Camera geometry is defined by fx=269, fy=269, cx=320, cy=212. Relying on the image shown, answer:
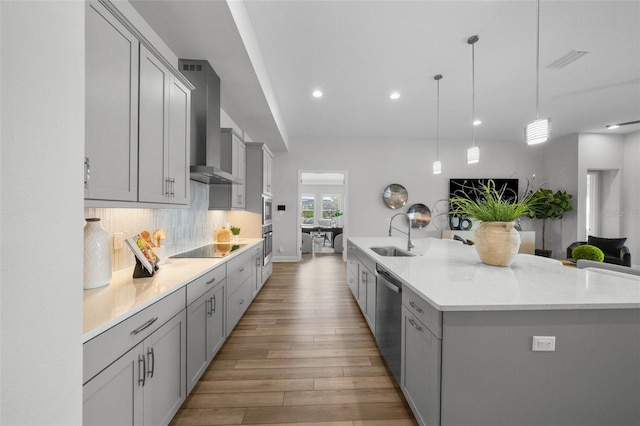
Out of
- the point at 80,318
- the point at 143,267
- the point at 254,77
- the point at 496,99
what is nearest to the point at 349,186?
the point at 496,99

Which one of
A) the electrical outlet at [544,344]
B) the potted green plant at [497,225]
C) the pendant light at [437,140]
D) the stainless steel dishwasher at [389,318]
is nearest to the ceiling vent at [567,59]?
the pendant light at [437,140]

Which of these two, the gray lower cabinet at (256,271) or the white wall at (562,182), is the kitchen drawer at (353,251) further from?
the white wall at (562,182)

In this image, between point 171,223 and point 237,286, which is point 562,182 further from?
point 171,223

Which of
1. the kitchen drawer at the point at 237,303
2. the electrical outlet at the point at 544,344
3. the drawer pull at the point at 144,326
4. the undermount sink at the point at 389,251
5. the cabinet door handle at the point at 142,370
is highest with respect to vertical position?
the undermount sink at the point at 389,251

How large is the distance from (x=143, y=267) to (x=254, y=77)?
2237 millimetres

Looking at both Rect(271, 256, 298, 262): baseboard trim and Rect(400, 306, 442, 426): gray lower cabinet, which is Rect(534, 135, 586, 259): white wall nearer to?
Rect(271, 256, 298, 262): baseboard trim

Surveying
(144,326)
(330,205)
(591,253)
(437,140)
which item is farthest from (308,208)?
(144,326)

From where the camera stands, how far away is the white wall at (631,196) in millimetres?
6113

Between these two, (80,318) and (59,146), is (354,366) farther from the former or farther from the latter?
(59,146)

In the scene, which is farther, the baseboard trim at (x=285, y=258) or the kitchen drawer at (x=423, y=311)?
the baseboard trim at (x=285, y=258)

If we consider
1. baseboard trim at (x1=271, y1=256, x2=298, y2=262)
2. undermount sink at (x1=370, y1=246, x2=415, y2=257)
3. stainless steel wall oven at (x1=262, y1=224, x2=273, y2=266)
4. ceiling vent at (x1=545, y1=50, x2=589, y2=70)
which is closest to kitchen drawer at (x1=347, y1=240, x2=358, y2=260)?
undermount sink at (x1=370, y1=246, x2=415, y2=257)

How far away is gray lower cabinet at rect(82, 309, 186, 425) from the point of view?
1.03 metres

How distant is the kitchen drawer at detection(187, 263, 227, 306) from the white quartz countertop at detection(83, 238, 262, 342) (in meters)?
0.05

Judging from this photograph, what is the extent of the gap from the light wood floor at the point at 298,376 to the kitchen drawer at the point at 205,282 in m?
0.68
